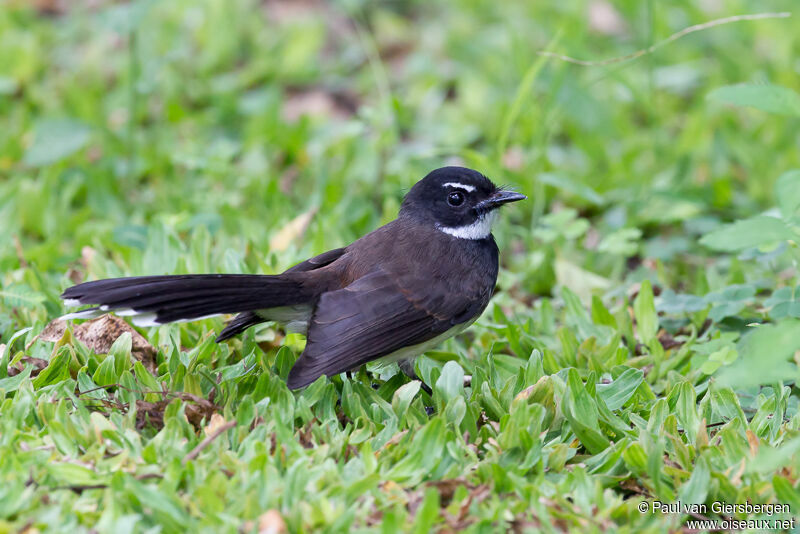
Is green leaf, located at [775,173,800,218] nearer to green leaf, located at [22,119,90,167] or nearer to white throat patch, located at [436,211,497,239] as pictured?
white throat patch, located at [436,211,497,239]

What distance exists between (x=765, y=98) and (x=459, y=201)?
65.4 inches

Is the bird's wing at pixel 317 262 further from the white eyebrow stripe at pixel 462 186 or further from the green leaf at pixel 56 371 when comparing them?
the green leaf at pixel 56 371

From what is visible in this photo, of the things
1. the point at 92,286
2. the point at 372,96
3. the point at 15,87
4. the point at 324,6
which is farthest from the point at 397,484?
the point at 324,6

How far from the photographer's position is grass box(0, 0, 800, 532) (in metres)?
3.71

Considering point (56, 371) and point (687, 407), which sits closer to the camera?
point (687, 407)

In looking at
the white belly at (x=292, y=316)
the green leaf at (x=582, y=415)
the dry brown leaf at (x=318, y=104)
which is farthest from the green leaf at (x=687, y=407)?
the dry brown leaf at (x=318, y=104)

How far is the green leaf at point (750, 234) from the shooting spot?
3.78 m

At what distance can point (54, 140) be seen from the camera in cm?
701

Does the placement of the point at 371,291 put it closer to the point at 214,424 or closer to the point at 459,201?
the point at 459,201

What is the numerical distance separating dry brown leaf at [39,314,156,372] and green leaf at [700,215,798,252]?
2.86 m

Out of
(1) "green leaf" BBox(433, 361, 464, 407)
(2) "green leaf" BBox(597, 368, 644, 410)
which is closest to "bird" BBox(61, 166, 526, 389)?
(1) "green leaf" BBox(433, 361, 464, 407)

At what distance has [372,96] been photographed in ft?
28.1

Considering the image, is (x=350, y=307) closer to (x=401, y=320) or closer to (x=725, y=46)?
(x=401, y=320)

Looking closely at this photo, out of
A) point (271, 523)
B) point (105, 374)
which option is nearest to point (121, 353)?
point (105, 374)
